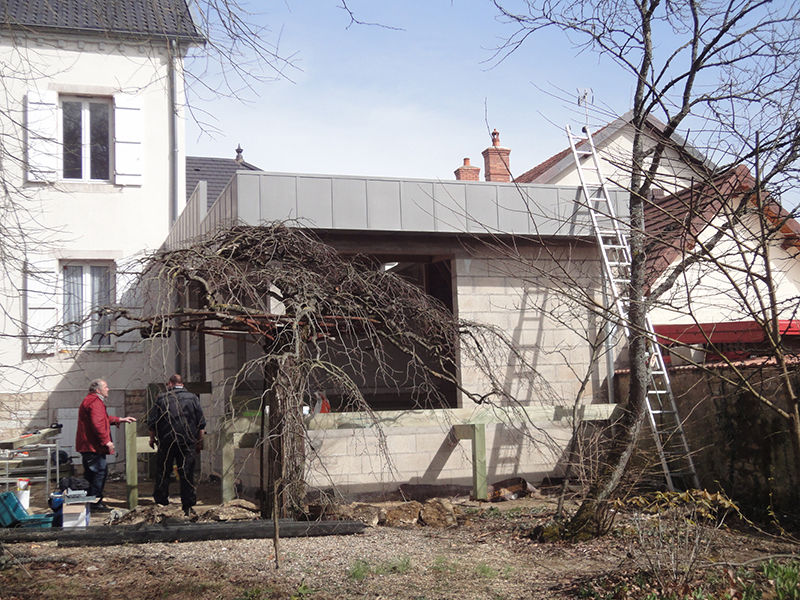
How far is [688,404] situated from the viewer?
34.1 feet

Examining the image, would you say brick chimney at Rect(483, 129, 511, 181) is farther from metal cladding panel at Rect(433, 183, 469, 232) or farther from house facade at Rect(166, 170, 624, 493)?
metal cladding panel at Rect(433, 183, 469, 232)

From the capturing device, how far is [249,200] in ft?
32.9

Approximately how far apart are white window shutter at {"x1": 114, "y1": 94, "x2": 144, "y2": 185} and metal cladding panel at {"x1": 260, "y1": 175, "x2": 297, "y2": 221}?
6.79 metres

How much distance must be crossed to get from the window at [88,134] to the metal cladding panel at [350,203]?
747 centimetres

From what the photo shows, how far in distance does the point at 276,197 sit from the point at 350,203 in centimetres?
96

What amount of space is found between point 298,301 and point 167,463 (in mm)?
3500

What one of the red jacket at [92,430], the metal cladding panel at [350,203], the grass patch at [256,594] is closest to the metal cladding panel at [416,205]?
the metal cladding panel at [350,203]

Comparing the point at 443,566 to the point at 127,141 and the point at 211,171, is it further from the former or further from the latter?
the point at 211,171

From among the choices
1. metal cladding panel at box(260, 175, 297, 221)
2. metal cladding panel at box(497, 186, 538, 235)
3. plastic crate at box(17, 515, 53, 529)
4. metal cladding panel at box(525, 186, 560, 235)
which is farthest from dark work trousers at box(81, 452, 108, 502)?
metal cladding panel at box(525, 186, 560, 235)

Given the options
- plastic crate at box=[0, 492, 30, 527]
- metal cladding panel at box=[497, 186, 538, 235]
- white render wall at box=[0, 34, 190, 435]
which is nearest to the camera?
plastic crate at box=[0, 492, 30, 527]

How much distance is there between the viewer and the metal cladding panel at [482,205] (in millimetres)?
11023

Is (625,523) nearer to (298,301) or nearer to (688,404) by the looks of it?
(688,404)

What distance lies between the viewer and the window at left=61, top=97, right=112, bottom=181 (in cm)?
1598

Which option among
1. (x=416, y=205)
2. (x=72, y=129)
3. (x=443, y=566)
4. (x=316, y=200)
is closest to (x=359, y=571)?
(x=443, y=566)
